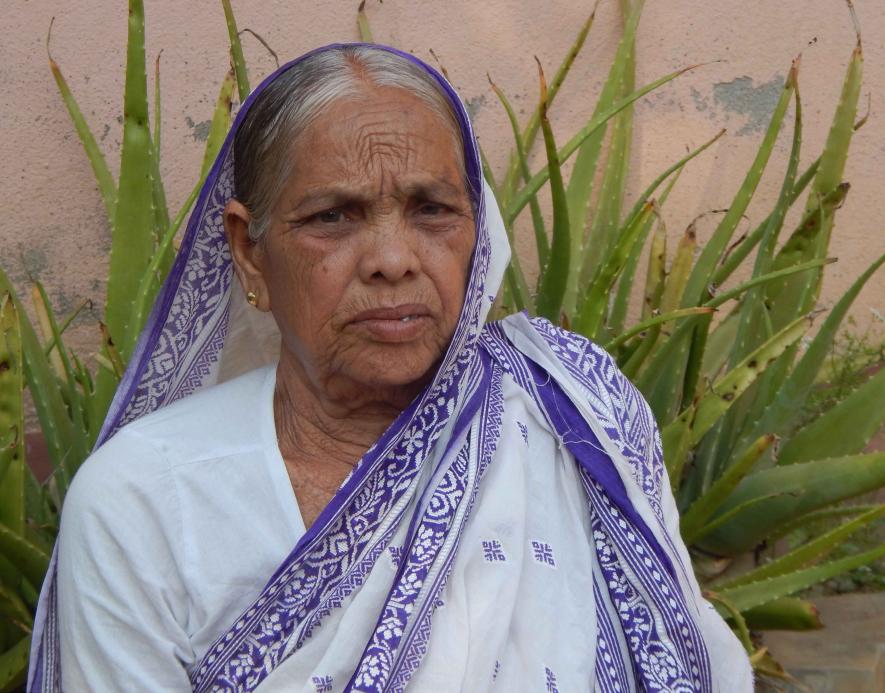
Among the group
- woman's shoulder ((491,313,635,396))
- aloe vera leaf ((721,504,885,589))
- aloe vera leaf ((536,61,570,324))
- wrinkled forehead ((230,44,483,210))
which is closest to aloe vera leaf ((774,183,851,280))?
aloe vera leaf ((536,61,570,324))

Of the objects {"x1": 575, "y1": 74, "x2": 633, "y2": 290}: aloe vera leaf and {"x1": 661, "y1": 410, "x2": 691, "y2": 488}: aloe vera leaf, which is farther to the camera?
{"x1": 575, "y1": 74, "x2": 633, "y2": 290}: aloe vera leaf

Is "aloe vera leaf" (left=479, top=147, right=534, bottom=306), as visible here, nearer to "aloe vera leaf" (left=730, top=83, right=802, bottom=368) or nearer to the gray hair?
"aloe vera leaf" (left=730, top=83, right=802, bottom=368)

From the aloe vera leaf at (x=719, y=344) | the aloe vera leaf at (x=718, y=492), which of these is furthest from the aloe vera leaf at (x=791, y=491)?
the aloe vera leaf at (x=719, y=344)

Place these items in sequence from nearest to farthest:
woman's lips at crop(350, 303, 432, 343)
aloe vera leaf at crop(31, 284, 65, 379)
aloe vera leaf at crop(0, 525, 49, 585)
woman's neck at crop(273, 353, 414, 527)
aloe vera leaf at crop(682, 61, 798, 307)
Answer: woman's lips at crop(350, 303, 432, 343)
woman's neck at crop(273, 353, 414, 527)
aloe vera leaf at crop(0, 525, 49, 585)
aloe vera leaf at crop(31, 284, 65, 379)
aloe vera leaf at crop(682, 61, 798, 307)

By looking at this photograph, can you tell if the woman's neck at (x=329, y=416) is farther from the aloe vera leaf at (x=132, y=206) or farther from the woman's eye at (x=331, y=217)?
the aloe vera leaf at (x=132, y=206)

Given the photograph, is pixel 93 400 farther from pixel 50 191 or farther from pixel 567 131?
pixel 567 131

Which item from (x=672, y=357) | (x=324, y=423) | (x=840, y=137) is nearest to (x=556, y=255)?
(x=672, y=357)

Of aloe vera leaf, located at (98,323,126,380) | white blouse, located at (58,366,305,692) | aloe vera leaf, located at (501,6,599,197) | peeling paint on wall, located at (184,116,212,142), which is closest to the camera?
white blouse, located at (58,366,305,692)

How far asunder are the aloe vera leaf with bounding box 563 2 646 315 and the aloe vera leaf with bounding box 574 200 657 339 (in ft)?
1.78

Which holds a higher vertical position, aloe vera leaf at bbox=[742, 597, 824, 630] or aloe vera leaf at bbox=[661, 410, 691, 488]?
aloe vera leaf at bbox=[661, 410, 691, 488]

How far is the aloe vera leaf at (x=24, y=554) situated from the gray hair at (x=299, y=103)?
2.71 feet

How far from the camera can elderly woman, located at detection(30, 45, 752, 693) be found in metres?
1.69

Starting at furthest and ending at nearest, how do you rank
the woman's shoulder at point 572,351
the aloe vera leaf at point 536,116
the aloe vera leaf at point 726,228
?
the aloe vera leaf at point 536,116, the aloe vera leaf at point 726,228, the woman's shoulder at point 572,351

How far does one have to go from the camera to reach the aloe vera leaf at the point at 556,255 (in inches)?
104
